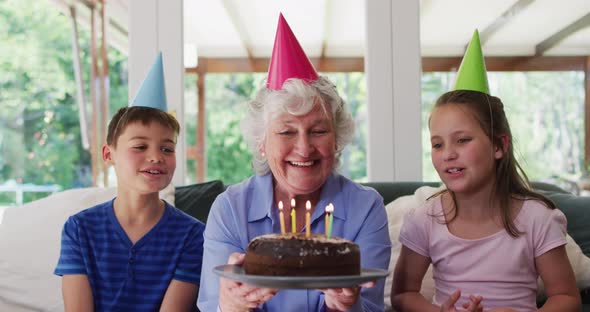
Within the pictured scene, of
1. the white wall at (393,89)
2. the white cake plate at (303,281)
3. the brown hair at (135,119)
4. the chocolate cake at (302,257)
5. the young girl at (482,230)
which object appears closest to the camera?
the white cake plate at (303,281)

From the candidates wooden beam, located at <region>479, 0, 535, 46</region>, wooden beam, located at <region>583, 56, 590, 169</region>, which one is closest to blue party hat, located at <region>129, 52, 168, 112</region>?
wooden beam, located at <region>479, 0, 535, 46</region>

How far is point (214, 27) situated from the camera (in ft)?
11.7

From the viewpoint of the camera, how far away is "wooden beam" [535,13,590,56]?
11.7 ft

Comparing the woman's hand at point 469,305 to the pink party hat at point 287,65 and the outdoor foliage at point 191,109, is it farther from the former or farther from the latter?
the outdoor foliage at point 191,109

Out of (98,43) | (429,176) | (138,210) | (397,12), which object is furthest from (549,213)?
(98,43)

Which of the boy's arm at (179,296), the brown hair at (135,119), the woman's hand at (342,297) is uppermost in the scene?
the brown hair at (135,119)

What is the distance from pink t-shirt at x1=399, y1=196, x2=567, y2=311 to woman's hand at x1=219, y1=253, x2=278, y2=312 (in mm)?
728

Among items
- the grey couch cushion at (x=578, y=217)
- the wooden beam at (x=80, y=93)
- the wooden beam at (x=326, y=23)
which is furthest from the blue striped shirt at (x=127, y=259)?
the wooden beam at (x=80, y=93)

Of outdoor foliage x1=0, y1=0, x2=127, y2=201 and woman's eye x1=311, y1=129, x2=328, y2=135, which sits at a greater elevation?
outdoor foliage x1=0, y1=0, x2=127, y2=201

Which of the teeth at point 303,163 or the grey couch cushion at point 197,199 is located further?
the grey couch cushion at point 197,199

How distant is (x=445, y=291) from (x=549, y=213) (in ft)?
1.23

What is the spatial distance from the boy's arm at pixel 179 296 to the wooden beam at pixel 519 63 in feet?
6.86

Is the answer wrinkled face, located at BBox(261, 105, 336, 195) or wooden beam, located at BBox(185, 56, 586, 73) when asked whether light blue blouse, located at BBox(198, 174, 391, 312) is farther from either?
wooden beam, located at BBox(185, 56, 586, 73)

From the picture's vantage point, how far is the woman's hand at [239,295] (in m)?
1.34
